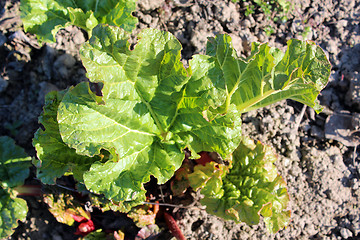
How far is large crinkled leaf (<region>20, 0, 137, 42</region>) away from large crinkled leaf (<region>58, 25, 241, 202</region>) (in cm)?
80

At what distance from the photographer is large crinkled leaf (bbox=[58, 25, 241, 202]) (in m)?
2.18

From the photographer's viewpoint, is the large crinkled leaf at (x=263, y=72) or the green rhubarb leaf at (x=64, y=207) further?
the green rhubarb leaf at (x=64, y=207)

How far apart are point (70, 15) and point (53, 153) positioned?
1.24 metres

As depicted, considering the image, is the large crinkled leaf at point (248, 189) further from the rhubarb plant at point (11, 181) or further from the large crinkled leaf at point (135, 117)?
the rhubarb plant at point (11, 181)

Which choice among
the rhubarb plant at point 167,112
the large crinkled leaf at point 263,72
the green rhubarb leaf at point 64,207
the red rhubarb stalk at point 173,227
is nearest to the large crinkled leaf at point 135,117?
the rhubarb plant at point 167,112

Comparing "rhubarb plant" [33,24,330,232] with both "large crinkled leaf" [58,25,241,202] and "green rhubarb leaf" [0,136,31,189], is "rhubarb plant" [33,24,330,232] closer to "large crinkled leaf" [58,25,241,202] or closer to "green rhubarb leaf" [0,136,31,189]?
"large crinkled leaf" [58,25,241,202]

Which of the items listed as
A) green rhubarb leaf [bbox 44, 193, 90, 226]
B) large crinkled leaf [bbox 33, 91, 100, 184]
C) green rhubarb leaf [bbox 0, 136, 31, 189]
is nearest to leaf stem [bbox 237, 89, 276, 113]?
large crinkled leaf [bbox 33, 91, 100, 184]

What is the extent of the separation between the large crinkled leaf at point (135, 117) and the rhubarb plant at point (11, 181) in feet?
4.04

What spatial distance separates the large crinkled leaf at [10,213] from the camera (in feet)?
9.77

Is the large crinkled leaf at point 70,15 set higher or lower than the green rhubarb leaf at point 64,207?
higher

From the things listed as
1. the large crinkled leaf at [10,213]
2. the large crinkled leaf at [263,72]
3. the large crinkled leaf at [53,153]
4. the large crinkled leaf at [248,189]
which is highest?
the large crinkled leaf at [263,72]

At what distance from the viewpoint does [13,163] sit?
3.21 meters

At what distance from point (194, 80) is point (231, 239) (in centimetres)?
163

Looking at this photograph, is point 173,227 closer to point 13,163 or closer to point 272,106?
point 272,106
